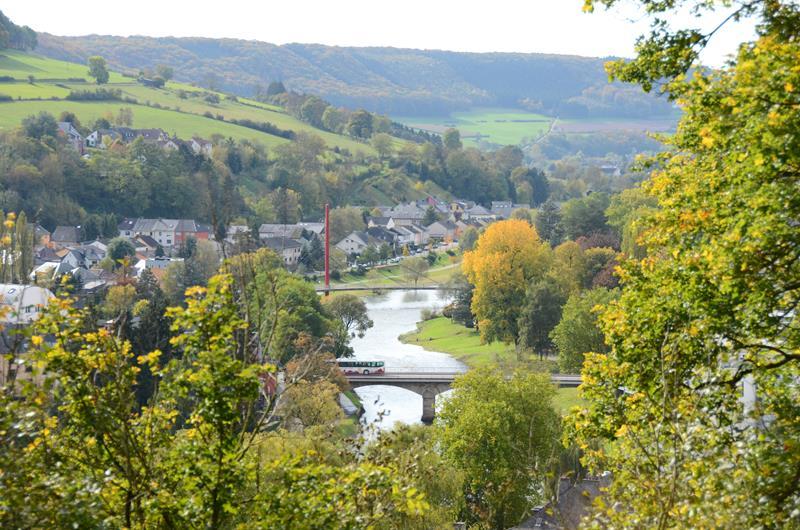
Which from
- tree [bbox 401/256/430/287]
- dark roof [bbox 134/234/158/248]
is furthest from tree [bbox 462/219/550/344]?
dark roof [bbox 134/234/158/248]

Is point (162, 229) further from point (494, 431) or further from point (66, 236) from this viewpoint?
point (494, 431)

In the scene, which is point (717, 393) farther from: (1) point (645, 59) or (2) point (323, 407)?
(2) point (323, 407)

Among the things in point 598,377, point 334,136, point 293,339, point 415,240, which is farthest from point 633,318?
point 334,136

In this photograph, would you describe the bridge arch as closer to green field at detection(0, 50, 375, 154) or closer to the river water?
the river water

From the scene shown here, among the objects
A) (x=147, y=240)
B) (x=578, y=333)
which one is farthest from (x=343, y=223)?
(x=578, y=333)

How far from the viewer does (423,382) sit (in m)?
44.2

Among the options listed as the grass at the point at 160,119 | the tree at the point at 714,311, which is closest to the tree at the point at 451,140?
the grass at the point at 160,119

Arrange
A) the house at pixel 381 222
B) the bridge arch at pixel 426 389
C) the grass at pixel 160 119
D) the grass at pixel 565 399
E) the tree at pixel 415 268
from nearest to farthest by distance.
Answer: the grass at pixel 565 399 → the bridge arch at pixel 426 389 → the tree at pixel 415 268 → the house at pixel 381 222 → the grass at pixel 160 119

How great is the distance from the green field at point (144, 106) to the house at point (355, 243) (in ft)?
95.9

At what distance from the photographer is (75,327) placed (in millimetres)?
7520

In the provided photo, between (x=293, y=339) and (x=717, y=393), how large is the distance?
3366 centimetres

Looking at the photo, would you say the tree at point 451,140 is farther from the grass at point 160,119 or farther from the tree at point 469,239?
the tree at point 469,239

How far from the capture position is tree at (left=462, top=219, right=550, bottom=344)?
49.4 m

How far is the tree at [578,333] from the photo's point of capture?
1607 inches
